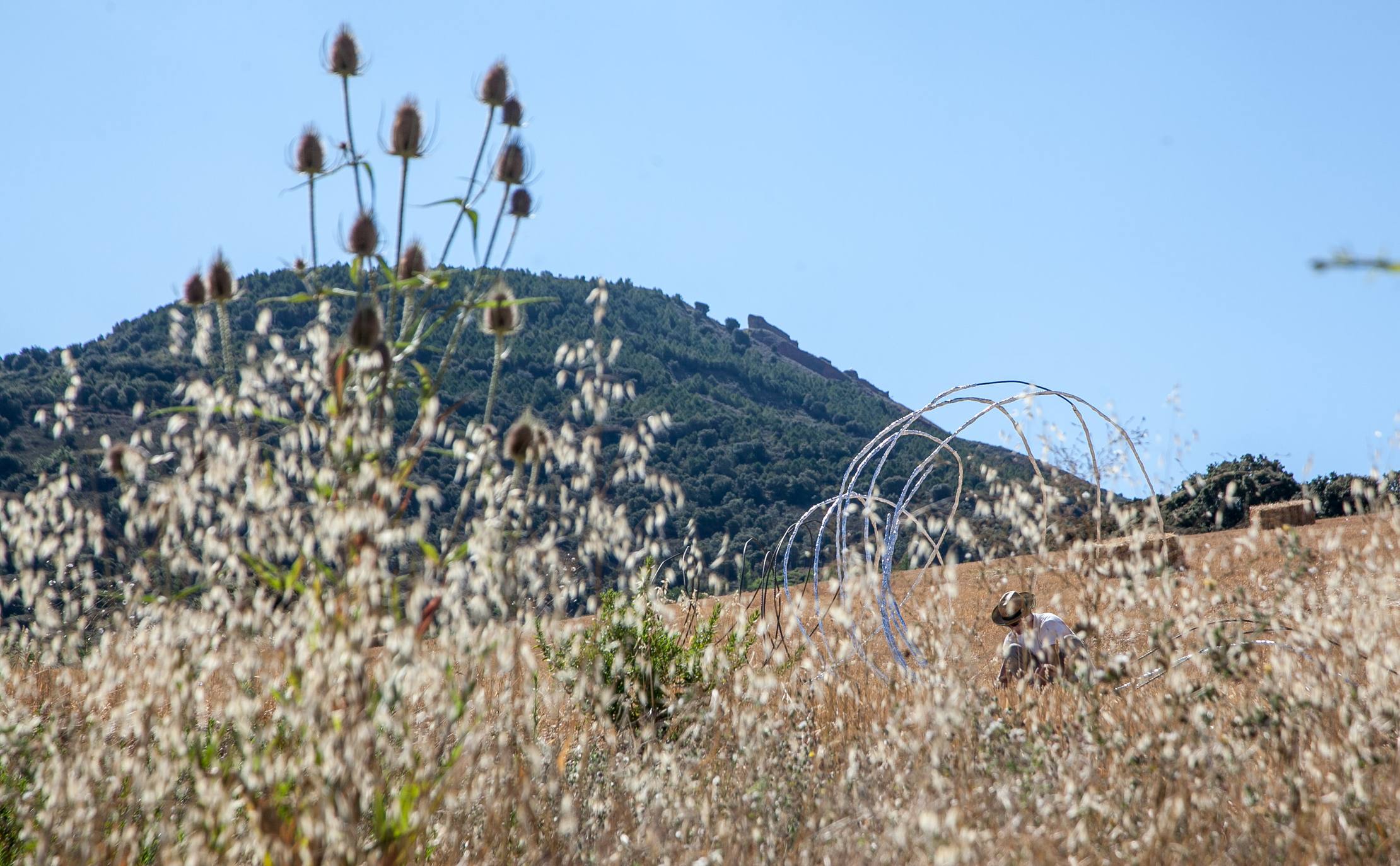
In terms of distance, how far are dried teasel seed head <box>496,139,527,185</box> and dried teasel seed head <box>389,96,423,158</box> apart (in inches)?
9.6

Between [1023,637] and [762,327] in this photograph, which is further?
[762,327]

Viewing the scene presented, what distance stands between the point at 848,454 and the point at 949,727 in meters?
40.6

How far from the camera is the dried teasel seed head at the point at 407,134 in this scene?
2.70 meters

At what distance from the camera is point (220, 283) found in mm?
2682

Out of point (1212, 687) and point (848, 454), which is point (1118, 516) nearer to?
point (1212, 687)

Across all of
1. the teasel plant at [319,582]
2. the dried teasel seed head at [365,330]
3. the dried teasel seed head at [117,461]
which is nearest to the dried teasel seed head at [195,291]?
the teasel plant at [319,582]

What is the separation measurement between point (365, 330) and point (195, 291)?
0.99 meters

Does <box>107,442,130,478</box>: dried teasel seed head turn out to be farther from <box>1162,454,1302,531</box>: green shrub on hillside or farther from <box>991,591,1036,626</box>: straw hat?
<box>1162,454,1302,531</box>: green shrub on hillside

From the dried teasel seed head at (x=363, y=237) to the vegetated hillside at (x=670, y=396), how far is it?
2.08 ft

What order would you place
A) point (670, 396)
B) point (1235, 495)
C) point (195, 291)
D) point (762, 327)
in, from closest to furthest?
1. point (195, 291)
2. point (1235, 495)
3. point (670, 396)
4. point (762, 327)

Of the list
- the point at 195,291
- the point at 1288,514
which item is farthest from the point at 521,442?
the point at 1288,514

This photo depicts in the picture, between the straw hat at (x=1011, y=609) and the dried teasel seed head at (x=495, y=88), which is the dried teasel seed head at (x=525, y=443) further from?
the straw hat at (x=1011, y=609)

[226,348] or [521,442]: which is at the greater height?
[226,348]

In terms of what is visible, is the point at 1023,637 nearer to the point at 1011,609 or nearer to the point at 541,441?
the point at 1011,609
